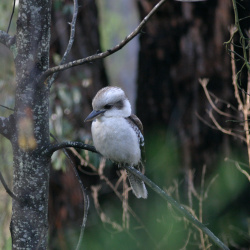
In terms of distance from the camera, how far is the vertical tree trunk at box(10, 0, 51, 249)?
8.04ft

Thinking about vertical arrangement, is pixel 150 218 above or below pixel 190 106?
below

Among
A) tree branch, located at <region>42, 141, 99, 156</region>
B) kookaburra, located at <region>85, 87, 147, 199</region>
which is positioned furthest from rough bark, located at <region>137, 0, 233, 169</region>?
tree branch, located at <region>42, 141, 99, 156</region>

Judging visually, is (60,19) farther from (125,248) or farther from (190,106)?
(125,248)

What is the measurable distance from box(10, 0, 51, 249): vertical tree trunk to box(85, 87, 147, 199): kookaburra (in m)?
0.99

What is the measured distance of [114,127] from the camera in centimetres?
348

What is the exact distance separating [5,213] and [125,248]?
135 centimetres

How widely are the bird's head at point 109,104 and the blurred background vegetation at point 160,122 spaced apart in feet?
6.27

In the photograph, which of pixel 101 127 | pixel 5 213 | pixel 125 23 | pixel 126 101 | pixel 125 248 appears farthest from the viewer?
pixel 125 23

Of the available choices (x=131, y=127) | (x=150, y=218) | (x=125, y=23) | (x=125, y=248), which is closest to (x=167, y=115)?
(x=150, y=218)

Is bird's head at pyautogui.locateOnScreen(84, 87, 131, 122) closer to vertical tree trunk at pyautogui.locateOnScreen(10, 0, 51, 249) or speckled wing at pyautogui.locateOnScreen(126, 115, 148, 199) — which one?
speckled wing at pyautogui.locateOnScreen(126, 115, 148, 199)

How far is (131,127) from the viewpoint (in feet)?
11.9

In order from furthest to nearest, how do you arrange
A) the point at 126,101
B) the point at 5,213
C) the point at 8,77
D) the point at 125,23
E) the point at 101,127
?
the point at 125,23 < the point at 8,77 < the point at 5,213 < the point at 126,101 < the point at 101,127

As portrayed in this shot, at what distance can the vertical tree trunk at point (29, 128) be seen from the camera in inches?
96.4

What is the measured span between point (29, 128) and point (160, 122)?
3.66 metres
